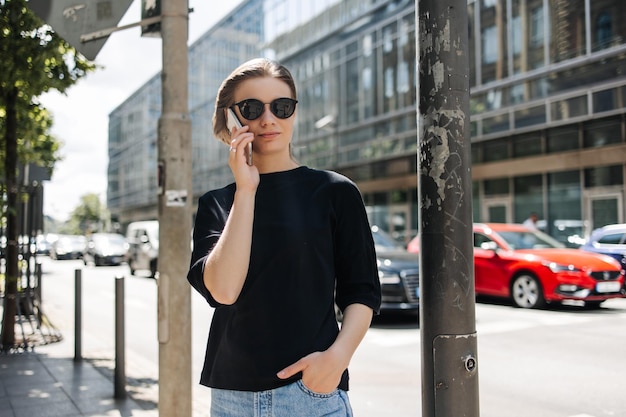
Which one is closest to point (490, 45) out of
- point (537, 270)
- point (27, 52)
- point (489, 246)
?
point (489, 246)

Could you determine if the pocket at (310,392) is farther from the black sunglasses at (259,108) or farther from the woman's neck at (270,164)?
the black sunglasses at (259,108)

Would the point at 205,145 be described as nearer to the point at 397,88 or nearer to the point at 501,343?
the point at 397,88

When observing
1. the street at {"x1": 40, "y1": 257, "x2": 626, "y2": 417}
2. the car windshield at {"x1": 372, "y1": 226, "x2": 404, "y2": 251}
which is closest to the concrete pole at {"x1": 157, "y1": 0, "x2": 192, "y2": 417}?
the street at {"x1": 40, "y1": 257, "x2": 626, "y2": 417}

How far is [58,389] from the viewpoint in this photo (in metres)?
6.05

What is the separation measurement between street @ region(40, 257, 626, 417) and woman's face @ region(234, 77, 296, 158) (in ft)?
12.9

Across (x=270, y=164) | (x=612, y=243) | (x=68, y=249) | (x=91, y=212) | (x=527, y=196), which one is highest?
(x=91, y=212)

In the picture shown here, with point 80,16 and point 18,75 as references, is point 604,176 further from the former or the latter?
point 80,16

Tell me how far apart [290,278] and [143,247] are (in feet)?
68.8

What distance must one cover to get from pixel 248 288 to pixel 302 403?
0.32 meters

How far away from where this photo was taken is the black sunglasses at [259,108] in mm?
1862

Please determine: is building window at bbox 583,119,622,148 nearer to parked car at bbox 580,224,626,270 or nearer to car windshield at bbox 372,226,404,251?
parked car at bbox 580,224,626,270

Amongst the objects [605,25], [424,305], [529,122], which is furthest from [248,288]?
[529,122]

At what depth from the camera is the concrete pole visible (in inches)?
161

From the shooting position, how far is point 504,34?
71.3 ft
